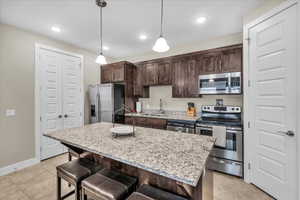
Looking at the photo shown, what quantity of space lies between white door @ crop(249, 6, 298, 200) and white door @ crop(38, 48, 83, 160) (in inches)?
159

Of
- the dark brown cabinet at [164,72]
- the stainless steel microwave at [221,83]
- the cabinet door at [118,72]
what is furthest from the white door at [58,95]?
the stainless steel microwave at [221,83]

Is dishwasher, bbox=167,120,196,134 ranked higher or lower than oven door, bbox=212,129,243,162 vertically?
higher

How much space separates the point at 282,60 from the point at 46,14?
379 centimetres

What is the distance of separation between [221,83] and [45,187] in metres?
3.75

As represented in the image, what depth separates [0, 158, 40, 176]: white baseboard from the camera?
2.51 metres

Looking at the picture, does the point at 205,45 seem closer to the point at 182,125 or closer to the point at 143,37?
the point at 143,37

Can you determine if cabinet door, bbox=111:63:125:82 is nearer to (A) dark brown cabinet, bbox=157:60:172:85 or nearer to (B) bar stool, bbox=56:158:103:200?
(A) dark brown cabinet, bbox=157:60:172:85

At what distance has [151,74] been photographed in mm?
3842

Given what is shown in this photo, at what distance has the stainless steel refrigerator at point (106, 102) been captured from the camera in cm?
357

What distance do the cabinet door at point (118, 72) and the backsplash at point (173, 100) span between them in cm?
98

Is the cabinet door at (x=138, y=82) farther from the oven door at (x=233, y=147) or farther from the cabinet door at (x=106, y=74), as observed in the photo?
the oven door at (x=233, y=147)

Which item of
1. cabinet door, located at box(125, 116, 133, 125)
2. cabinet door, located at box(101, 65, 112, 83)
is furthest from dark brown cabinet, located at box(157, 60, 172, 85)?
cabinet door, located at box(101, 65, 112, 83)

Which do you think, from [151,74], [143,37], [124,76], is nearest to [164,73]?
[151,74]

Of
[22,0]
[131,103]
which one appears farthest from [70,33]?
[131,103]
